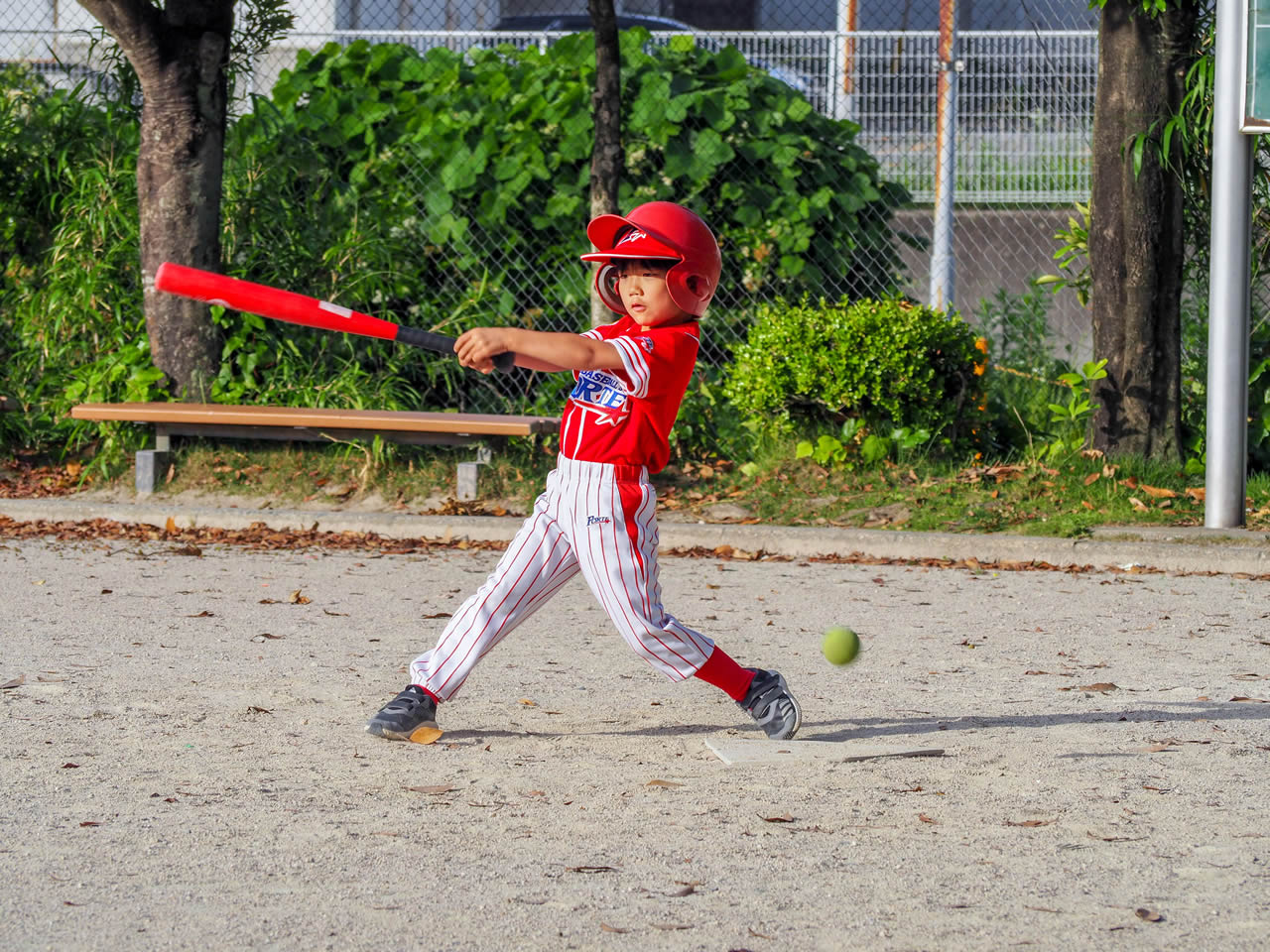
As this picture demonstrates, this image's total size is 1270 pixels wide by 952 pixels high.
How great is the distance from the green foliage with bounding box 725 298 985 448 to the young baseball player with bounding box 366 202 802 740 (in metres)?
4.48

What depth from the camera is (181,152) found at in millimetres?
9266

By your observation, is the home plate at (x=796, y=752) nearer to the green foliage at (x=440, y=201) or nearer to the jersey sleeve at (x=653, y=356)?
the jersey sleeve at (x=653, y=356)

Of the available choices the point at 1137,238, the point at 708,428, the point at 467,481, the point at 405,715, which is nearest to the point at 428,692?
the point at 405,715

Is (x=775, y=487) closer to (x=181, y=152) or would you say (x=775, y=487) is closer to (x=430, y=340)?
(x=181, y=152)

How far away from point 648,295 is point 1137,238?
5195 mm

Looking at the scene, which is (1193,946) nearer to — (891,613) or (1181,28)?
(891,613)

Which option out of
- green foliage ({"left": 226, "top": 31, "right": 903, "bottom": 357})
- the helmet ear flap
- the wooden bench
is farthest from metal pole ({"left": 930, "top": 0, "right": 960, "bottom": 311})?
the helmet ear flap

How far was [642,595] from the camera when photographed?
4.20 metres

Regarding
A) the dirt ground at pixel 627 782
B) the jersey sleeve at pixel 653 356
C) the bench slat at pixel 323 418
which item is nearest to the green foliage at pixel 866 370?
the bench slat at pixel 323 418

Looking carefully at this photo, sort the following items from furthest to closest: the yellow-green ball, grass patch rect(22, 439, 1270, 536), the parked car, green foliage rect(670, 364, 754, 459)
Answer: the parked car, green foliage rect(670, 364, 754, 459), grass patch rect(22, 439, 1270, 536), the yellow-green ball

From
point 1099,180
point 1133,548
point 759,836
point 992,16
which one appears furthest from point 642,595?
point 992,16

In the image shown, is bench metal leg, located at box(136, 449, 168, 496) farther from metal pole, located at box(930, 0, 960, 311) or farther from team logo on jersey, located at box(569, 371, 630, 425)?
team logo on jersey, located at box(569, 371, 630, 425)

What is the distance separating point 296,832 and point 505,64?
805 cm

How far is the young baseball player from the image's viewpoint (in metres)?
4.12
